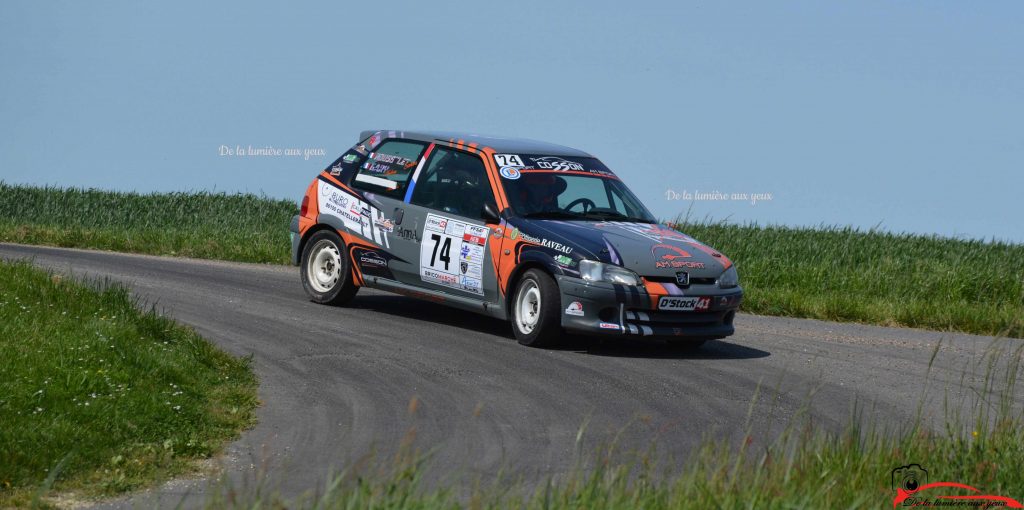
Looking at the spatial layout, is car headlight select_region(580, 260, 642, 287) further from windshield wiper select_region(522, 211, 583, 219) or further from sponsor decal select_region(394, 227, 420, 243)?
Answer: sponsor decal select_region(394, 227, 420, 243)

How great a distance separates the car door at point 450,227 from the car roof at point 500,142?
22 cm

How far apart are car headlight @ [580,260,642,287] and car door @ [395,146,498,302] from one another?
1.05m

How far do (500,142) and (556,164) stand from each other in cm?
63

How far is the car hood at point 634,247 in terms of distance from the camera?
36.8 feet

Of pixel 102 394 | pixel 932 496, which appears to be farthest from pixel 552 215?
pixel 932 496

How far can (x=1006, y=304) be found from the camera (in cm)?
1683

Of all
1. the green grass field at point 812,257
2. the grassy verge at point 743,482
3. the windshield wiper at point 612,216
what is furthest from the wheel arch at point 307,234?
the grassy verge at point 743,482

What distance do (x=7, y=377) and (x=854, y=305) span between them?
10111 mm

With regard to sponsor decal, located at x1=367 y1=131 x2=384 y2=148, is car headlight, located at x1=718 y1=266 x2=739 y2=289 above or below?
below

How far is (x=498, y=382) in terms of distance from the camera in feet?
32.7

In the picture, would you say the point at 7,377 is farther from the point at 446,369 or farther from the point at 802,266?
the point at 802,266

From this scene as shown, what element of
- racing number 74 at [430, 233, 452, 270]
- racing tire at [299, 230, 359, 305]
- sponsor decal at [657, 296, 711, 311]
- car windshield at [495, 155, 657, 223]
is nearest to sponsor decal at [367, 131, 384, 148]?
racing tire at [299, 230, 359, 305]

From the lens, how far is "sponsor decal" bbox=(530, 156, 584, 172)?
1259 centimetres

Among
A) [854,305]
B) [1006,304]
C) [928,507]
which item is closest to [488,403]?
[928,507]
